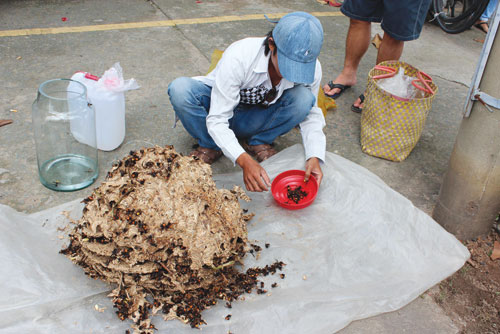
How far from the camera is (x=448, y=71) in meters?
4.70

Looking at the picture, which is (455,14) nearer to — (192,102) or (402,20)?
(402,20)

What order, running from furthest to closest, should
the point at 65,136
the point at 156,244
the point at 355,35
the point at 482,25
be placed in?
the point at 482,25 → the point at 355,35 → the point at 65,136 → the point at 156,244

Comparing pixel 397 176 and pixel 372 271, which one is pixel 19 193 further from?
pixel 397 176

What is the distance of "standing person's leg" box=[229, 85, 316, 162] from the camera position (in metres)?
2.85

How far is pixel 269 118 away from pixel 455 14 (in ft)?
14.4

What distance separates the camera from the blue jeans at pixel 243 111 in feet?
9.08

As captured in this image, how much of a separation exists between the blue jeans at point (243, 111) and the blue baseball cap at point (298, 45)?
1.66 feet

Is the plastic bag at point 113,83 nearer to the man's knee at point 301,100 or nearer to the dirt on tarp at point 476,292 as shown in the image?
the man's knee at point 301,100

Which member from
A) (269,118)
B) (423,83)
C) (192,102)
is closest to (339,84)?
(423,83)

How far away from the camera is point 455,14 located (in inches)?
239

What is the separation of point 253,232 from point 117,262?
75cm

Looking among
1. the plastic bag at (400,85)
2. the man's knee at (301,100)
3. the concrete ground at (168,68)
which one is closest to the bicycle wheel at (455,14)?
the concrete ground at (168,68)

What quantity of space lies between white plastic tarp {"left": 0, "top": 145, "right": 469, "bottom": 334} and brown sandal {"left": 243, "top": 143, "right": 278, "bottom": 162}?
227mm

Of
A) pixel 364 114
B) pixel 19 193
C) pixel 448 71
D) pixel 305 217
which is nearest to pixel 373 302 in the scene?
pixel 305 217
